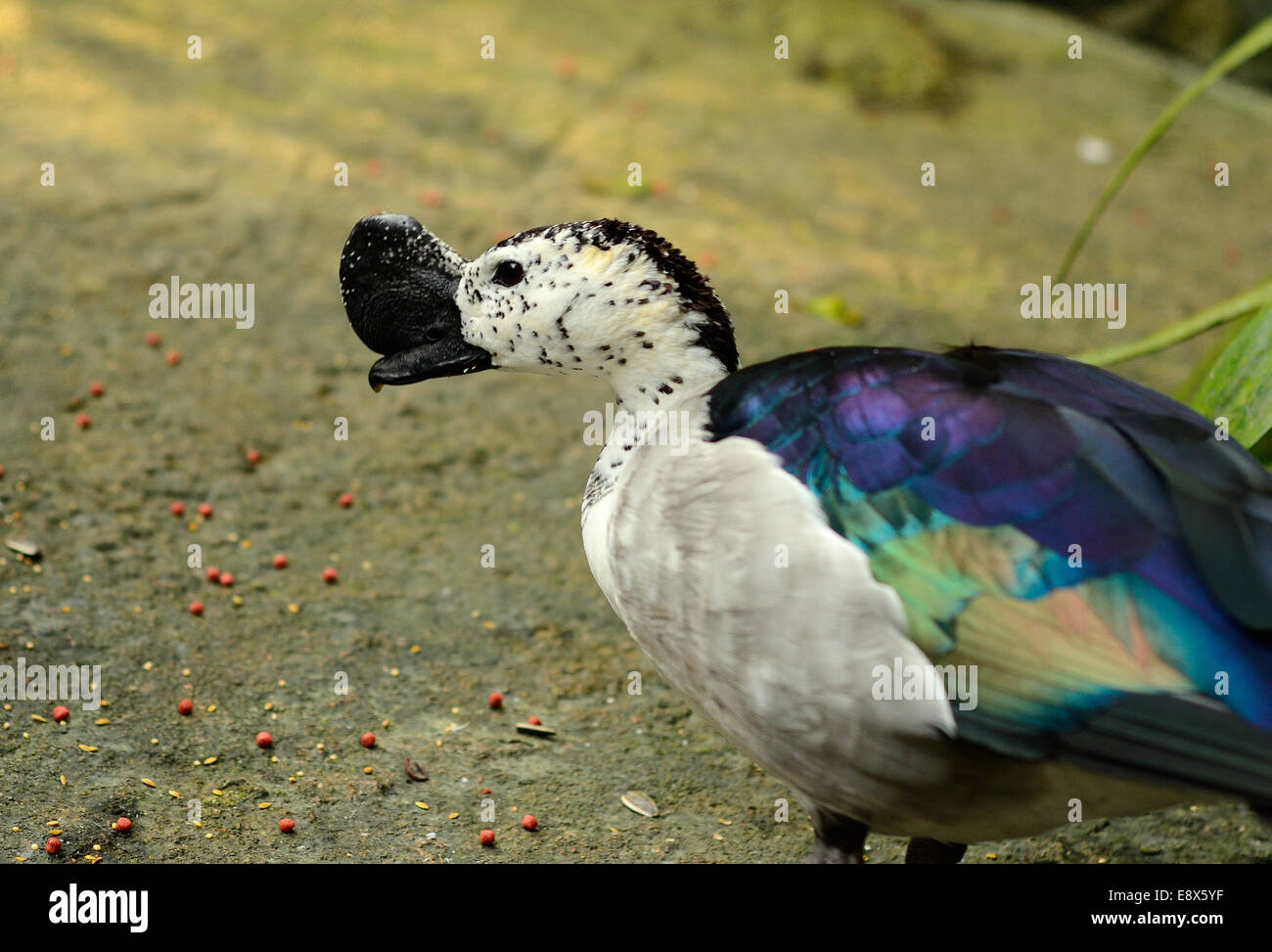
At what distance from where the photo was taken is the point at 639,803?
2.73 metres

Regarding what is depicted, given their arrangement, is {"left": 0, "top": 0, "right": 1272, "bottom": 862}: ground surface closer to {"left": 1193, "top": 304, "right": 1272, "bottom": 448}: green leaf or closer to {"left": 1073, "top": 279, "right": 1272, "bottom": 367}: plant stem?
{"left": 1193, "top": 304, "right": 1272, "bottom": 448}: green leaf

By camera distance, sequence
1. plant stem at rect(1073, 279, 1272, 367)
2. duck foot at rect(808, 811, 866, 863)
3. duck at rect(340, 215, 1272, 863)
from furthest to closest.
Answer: plant stem at rect(1073, 279, 1272, 367) < duck foot at rect(808, 811, 866, 863) < duck at rect(340, 215, 1272, 863)

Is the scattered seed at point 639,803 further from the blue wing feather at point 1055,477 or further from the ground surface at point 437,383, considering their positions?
the blue wing feather at point 1055,477

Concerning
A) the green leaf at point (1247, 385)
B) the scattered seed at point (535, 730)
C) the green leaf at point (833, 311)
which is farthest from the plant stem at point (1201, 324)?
the green leaf at point (833, 311)

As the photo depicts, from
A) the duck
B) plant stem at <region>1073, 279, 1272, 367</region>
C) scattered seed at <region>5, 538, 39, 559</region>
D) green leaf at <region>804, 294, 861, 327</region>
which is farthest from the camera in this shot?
green leaf at <region>804, 294, 861, 327</region>

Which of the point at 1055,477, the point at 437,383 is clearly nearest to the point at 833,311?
the point at 437,383

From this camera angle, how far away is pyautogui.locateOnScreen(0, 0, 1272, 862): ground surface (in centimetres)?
272

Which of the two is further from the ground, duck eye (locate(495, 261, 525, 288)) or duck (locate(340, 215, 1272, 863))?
duck eye (locate(495, 261, 525, 288))

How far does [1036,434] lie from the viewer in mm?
1968

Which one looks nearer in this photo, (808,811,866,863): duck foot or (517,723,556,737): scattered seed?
(808,811,866,863): duck foot

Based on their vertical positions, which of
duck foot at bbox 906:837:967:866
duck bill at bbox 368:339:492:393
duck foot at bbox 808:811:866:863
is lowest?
duck foot at bbox 906:837:967:866

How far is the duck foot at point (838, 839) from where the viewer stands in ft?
7.26

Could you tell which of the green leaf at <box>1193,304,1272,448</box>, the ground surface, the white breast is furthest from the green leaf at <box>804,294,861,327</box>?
the white breast

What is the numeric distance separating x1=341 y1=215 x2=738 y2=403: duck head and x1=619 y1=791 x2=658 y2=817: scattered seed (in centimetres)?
88
